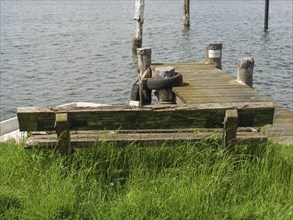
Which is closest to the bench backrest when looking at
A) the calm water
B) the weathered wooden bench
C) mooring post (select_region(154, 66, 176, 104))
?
the weathered wooden bench

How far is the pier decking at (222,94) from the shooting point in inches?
326

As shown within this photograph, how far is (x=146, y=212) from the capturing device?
3.91 meters

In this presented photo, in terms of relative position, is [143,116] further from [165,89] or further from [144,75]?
[144,75]

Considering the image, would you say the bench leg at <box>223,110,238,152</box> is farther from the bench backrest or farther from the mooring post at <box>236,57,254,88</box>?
the mooring post at <box>236,57,254,88</box>

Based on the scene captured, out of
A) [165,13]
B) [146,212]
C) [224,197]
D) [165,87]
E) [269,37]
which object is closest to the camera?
[146,212]

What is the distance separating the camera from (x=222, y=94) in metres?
9.30

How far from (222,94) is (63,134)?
5322 mm

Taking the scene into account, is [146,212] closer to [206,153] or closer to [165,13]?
[206,153]

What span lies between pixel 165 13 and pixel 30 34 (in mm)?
20255

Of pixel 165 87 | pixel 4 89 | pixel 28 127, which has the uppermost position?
pixel 28 127

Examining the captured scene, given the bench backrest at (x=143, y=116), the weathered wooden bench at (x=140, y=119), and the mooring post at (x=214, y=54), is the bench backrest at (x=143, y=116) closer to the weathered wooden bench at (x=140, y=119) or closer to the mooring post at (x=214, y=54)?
the weathered wooden bench at (x=140, y=119)

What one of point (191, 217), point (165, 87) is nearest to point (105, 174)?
point (191, 217)

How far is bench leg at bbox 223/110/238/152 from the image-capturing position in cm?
459

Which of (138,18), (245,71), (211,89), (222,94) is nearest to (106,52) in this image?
(138,18)
